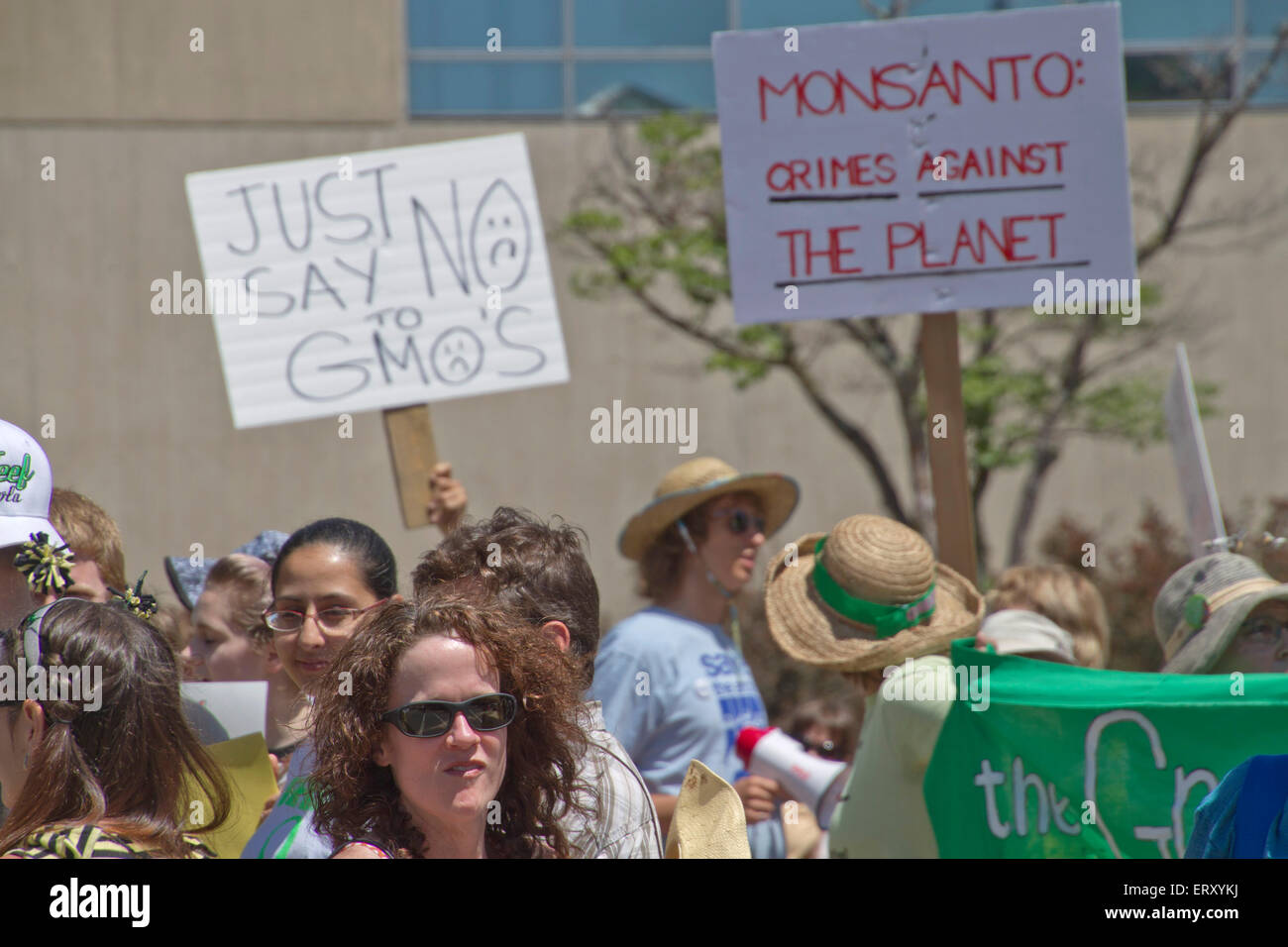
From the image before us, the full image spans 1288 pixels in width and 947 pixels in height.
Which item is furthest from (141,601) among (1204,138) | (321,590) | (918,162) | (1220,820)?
(1204,138)

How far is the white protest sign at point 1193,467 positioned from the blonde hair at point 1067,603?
1.10 ft

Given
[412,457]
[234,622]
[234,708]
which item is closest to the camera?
[234,708]

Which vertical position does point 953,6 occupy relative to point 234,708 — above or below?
above

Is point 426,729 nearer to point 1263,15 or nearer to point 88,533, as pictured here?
point 88,533

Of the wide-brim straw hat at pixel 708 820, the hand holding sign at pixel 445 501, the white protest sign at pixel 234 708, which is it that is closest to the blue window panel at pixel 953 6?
the hand holding sign at pixel 445 501

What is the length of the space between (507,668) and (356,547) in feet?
3.01

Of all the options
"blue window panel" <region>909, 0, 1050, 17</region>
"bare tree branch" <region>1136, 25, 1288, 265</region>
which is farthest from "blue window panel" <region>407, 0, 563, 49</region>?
"bare tree branch" <region>1136, 25, 1288, 265</region>

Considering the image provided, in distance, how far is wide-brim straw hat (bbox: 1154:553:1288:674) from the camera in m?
2.95

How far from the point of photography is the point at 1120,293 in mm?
3834

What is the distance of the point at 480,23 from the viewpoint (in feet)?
38.4

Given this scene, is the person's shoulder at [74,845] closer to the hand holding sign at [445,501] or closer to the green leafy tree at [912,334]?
the hand holding sign at [445,501]
